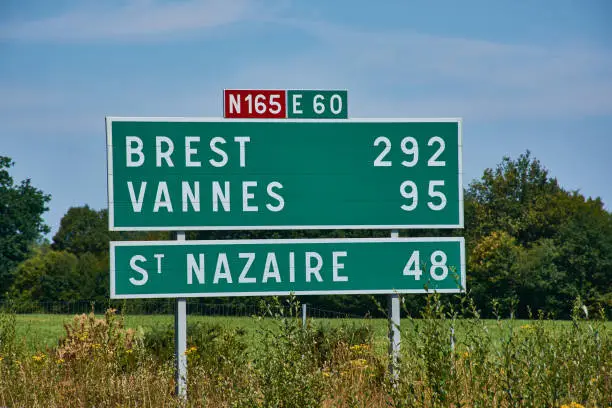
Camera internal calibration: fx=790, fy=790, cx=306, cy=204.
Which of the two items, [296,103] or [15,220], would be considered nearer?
[296,103]

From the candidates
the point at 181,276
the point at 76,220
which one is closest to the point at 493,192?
the point at 76,220

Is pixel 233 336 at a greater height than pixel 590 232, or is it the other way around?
pixel 590 232

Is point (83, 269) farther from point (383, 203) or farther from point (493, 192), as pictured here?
point (383, 203)

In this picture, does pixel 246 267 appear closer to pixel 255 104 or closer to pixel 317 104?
pixel 255 104

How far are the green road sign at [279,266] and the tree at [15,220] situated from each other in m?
57.5

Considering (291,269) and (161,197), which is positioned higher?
(161,197)

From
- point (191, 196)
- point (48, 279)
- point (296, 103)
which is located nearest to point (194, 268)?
point (191, 196)

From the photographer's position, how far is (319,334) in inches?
523

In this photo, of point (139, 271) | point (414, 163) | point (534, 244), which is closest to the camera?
point (139, 271)

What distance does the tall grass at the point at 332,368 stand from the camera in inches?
242

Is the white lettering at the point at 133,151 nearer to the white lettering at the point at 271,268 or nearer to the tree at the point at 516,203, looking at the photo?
the white lettering at the point at 271,268

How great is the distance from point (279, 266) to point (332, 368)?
5.83ft

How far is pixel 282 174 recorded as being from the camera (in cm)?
1058

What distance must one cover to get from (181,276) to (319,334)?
3871 mm
